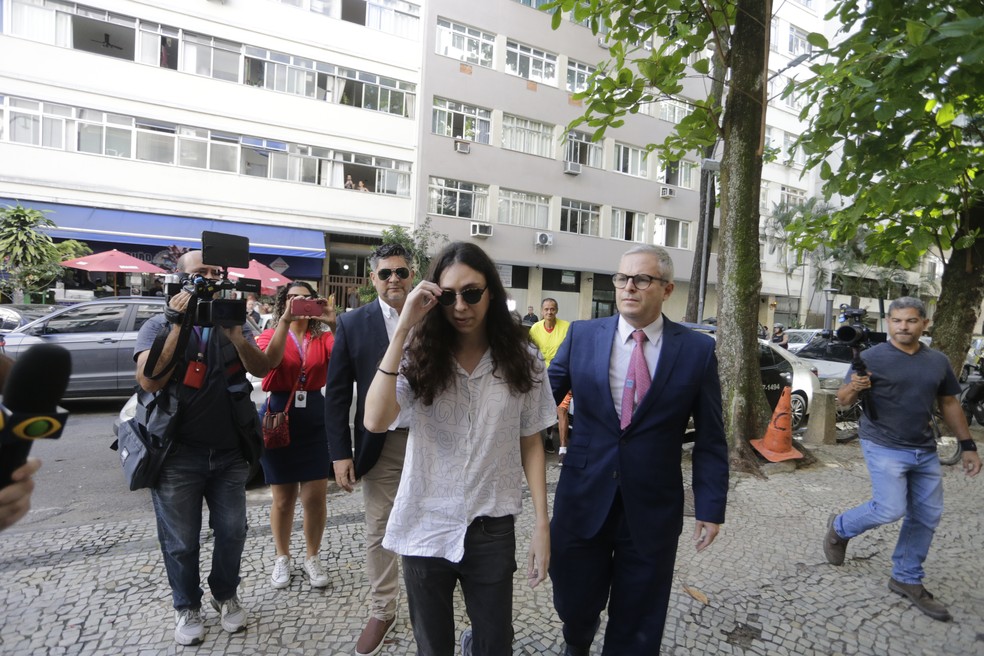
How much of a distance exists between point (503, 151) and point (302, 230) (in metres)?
8.65

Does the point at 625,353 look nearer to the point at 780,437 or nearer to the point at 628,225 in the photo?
the point at 780,437

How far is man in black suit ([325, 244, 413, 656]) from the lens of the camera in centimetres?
284

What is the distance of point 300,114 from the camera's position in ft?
61.9

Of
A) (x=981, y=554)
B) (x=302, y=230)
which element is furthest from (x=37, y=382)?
(x=302, y=230)

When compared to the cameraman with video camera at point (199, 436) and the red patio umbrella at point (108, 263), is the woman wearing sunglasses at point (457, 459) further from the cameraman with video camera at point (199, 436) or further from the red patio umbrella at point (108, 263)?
the red patio umbrella at point (108, 263)

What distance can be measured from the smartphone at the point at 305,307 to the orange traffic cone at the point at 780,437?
17.7 ft

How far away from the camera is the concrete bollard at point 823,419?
7.92 meters

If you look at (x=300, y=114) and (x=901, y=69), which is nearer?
(x=901, y=69)

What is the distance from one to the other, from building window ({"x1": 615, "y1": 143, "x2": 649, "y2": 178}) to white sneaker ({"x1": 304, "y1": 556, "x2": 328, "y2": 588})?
24925 millimetres

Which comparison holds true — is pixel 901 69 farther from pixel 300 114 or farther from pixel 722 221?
pixel 300 114

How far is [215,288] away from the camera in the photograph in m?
2.75

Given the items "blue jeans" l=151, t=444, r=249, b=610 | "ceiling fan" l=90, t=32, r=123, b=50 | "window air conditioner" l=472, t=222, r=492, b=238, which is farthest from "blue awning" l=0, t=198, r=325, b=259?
"blue jeans" l=151, t=444, r=249, b=610

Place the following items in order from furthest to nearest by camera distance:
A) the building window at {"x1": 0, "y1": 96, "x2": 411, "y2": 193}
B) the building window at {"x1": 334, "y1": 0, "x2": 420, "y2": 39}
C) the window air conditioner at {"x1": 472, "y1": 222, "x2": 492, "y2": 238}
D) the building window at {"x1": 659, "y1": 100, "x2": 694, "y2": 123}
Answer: the building window at {"x1": 659, "y1": 100, "x2": 694, "y2": 123} < the window air conditioner at {"x1": 472, "y1": 222, "x2": 492, "y2": 238} < the building window at {"x1": 334, "y1": 0, "x2": 420, "y2": 39} < the building window at {"x1": 0, "y1": 96, "x2": 411, "y2": 193}

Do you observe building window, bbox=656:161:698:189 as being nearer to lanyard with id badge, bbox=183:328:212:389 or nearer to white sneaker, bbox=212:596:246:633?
lanyard with id badge, bbox=183:328:212:389
